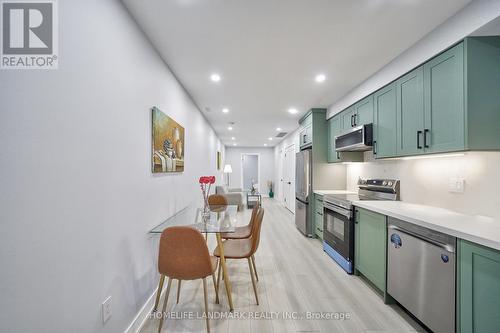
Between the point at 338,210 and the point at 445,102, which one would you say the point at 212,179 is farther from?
the point at 445,102

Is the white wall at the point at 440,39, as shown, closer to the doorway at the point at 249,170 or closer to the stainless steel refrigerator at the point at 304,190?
the stainless steel refrigerator at the point at 304,190

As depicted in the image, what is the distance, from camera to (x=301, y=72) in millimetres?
2619

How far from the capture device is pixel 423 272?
1.64 metres

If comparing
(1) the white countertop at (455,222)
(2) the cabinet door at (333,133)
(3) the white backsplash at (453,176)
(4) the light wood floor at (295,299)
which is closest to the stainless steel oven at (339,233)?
(4) the light wood floor at (295,299)

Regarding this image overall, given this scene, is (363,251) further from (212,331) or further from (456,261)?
(212,331)

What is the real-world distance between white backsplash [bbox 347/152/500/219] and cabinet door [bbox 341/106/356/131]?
0.81 m

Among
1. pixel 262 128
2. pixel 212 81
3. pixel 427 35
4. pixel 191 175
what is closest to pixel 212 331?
pixel 191 175

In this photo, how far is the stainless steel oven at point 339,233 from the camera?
2.63m

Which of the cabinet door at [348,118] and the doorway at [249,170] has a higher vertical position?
the cabinet door at [348,118]

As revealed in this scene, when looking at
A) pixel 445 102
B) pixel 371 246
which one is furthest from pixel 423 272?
pixel 445 102

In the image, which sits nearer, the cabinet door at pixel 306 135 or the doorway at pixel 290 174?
the cabinet door at pixel 306 135

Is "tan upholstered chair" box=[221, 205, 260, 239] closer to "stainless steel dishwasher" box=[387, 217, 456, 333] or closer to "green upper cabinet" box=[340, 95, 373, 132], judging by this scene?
"stainless steel dishwasher" box=[387, 217, 456, 333]

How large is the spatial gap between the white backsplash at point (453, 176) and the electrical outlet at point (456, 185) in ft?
0.08

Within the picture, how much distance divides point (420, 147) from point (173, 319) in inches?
110
